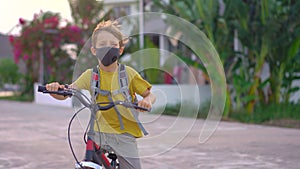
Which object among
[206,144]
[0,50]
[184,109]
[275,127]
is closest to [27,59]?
[275,127]

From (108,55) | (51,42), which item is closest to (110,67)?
(108,55)

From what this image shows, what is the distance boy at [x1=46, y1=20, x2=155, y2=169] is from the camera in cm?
397

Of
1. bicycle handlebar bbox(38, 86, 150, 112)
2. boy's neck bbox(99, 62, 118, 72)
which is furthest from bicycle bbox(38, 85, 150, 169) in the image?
boy's neck bbox(99, 62, 118, 72)

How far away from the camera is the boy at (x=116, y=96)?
3.97 meters

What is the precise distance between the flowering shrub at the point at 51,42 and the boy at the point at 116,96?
2591cm

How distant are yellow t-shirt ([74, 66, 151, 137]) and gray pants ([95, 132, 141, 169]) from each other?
36 mm

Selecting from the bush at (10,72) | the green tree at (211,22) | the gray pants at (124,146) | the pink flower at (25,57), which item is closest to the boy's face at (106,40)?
the gray pants at (124,146)

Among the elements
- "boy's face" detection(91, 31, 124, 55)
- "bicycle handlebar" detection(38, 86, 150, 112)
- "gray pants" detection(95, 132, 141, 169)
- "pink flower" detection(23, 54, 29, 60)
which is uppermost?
"pink flower" detection(23, 54, 29, 60)

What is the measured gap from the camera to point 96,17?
28000mm

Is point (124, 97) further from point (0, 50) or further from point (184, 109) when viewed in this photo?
point (0, 50)

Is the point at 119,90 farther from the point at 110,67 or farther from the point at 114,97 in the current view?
the point at 110,67

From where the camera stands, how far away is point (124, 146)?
4004 mm

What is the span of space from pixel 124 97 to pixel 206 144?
6316 millimetres

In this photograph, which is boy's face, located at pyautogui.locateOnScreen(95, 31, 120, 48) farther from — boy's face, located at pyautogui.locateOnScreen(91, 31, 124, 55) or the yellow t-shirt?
the yellow t-shirt
